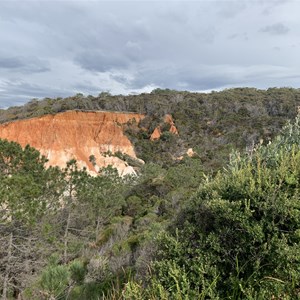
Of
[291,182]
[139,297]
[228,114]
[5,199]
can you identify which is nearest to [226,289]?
[139,297]

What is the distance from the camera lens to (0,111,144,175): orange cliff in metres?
46.6

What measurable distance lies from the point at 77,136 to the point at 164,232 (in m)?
46.4

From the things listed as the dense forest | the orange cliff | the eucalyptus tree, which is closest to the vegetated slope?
the orange cliff

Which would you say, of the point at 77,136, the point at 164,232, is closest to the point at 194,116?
the point at 77,136

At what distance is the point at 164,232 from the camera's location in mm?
4773

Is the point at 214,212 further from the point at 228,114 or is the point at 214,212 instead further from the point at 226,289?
the point at 228,114

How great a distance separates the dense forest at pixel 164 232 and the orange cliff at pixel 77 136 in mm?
10765

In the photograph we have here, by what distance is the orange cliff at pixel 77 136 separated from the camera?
4659 centimetres

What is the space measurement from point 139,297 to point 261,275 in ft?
4.65

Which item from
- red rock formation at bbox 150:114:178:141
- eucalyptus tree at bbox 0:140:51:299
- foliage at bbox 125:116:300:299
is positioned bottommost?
eucalyptus tree at bbox 0:140:51:299

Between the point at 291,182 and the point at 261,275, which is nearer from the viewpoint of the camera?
the point at 261,275

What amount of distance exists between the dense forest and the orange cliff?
1077cm

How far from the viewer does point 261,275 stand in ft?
12.6

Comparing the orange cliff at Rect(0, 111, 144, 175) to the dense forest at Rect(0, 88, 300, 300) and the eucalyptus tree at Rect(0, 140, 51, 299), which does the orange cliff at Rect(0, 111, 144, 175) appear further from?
the eucalyptus tree at Rect(0, 140, 51, 299)
